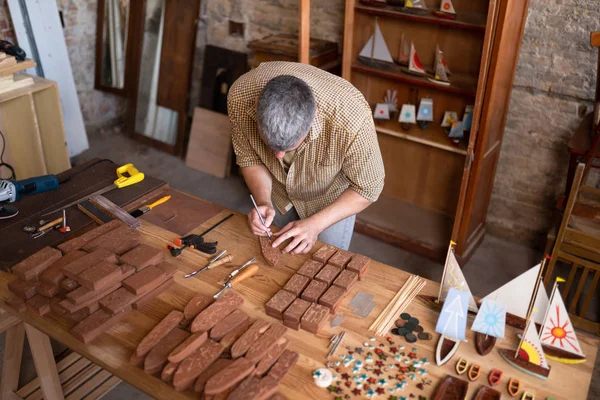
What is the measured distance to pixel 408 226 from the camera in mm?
4027

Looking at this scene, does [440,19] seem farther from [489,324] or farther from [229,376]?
[229,376]

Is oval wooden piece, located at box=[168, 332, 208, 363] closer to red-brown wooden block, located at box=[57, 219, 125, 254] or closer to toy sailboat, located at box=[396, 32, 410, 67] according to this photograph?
red-brown wooden block, located at box=[57, 219, 125, 254]

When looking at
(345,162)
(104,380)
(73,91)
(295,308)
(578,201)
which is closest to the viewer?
(295,308)

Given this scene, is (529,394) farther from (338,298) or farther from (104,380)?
(104,380)

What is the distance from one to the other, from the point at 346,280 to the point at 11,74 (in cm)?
293

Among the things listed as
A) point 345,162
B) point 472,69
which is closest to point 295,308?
point 345,162

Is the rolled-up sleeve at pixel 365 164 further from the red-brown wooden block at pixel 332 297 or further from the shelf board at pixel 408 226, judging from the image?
the shelf board at pixel 408 226

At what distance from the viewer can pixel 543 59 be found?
11.2 ft

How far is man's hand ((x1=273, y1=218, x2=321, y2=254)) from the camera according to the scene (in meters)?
2.18

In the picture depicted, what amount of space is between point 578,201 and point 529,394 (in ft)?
6.02

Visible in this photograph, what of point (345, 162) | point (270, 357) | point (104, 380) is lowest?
point (104, 380)

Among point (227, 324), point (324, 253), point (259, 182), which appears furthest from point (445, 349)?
point (259, 182)

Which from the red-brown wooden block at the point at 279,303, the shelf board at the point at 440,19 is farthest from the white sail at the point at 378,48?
the red-brown wooden block at the point at 279,303

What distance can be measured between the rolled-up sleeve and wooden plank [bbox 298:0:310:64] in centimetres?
158
